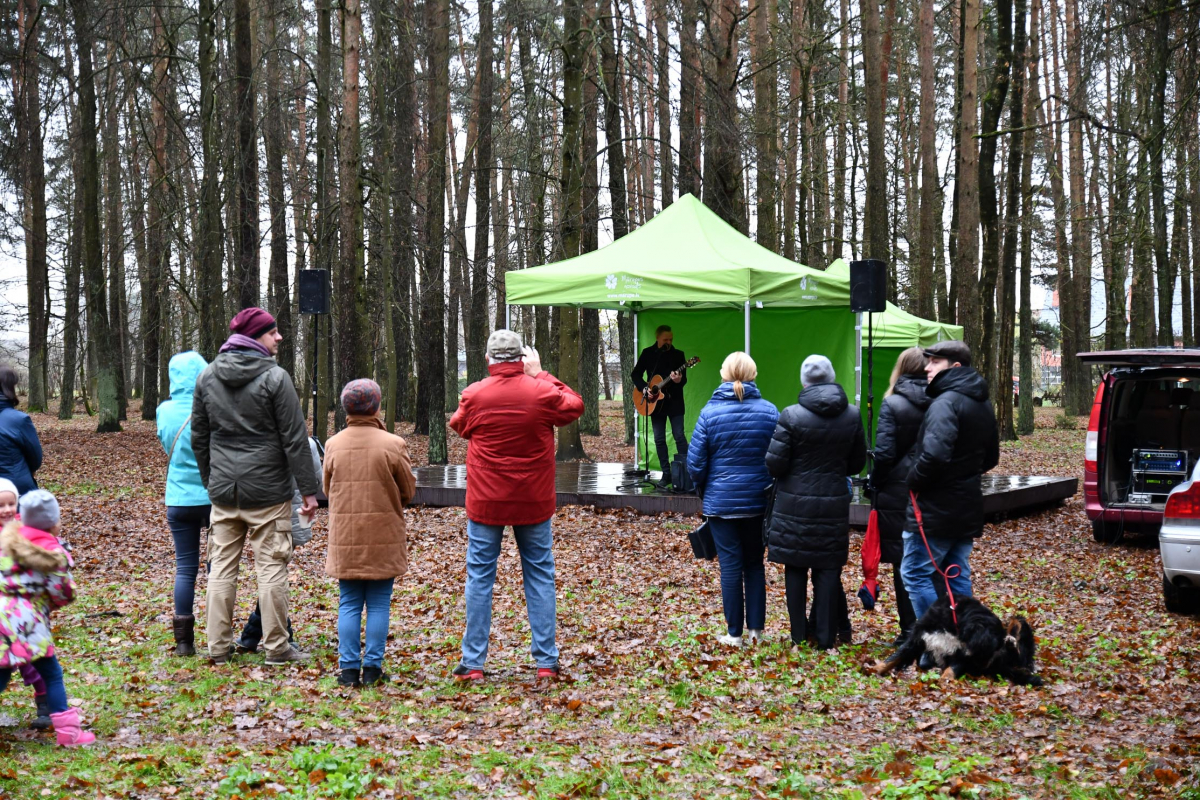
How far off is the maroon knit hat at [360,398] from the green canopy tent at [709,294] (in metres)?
5.96

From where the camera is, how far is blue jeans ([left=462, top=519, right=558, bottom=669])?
5.68 m

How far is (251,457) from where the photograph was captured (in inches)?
223

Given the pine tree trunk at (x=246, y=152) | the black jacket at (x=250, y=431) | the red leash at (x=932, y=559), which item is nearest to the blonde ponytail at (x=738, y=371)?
the red leash at (x=932, y=559)

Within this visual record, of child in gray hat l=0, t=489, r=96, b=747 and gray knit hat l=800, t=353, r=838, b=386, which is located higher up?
gray knit hat l=800, t=353, r=838, b=386

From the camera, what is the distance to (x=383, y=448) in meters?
5.44

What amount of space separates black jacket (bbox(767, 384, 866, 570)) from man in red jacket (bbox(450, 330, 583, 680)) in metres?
1.17

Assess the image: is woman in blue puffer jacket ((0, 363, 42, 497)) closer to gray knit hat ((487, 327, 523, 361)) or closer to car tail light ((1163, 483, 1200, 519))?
gray knit hat ((487, 327, 523, 361))

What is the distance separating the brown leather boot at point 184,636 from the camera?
6074mm

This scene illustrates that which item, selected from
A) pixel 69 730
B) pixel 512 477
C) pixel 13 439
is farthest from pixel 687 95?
pixel 69 730

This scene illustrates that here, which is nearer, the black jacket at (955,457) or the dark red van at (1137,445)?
the black jacket at (955,457)

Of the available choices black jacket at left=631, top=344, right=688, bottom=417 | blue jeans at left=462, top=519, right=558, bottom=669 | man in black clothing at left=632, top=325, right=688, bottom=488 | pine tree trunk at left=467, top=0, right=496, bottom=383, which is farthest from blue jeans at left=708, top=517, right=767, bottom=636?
pine tree trunk at left=467, top=0, right=496, bottom=383

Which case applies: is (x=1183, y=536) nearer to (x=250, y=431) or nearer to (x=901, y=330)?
(x=250, y=431)

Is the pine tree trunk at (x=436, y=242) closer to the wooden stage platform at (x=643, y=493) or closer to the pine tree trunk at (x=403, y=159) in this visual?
the pine tree trunk at (x=403, y=159)

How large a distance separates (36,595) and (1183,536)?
6437 millimetres
